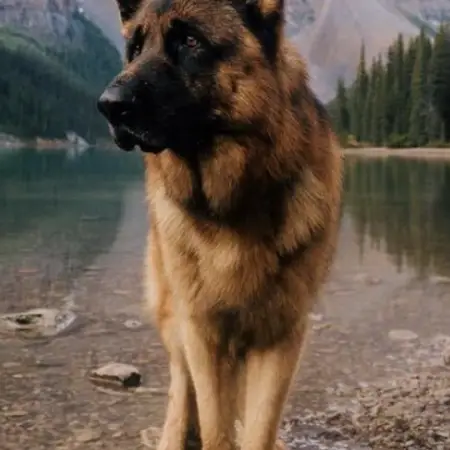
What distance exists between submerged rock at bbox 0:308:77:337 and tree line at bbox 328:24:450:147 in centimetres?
7094

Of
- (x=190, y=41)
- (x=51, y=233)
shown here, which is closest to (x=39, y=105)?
(x=51, y=233)

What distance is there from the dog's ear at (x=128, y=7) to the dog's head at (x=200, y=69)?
0.13 m

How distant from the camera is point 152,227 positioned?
555 centimetres

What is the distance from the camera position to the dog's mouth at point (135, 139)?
4145 mm

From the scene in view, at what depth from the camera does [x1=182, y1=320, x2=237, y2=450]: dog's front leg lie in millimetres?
4961

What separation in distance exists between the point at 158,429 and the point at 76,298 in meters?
4.98

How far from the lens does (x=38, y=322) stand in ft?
30.3

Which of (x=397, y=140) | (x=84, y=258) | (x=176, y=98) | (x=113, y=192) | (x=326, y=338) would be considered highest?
(x=176, y=98)

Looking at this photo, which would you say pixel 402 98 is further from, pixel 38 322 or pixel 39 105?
pixel 39 105

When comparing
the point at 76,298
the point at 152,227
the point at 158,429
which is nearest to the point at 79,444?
the point at 158,429

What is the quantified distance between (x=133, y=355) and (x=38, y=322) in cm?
167

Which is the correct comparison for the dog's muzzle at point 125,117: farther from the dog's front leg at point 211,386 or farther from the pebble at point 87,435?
the pebble at point 87,435

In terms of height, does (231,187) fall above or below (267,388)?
above

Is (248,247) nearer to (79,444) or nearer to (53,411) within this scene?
(79,444)
